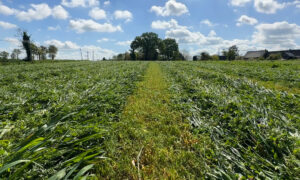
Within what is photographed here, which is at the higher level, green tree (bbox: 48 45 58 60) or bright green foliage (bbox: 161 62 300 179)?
green tree (bbox: 48 45 58 60)

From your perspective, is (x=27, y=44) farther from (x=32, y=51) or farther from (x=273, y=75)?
(x=273, y=75)

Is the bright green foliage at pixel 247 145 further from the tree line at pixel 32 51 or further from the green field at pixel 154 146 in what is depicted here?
the tree line at pixel 32 51

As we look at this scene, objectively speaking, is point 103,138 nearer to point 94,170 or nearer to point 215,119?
point 94,170

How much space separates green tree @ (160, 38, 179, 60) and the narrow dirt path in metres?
84.1

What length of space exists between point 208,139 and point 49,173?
2.03m

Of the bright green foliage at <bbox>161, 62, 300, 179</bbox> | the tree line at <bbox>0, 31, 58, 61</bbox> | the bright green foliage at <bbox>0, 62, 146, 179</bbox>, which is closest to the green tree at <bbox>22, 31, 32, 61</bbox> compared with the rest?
the tree line at <bbox>0, 31, 58, 61</bbox>

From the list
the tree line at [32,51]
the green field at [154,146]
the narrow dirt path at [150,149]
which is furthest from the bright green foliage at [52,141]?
the tree line at [32,51]

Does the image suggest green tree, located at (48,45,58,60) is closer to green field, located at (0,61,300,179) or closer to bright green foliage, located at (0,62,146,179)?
bright green foliage, located at (0,62,146,179)

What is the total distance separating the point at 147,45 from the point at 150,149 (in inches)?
3384

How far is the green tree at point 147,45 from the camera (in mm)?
83312

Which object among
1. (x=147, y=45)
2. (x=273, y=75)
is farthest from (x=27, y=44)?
(x=273, y=75)

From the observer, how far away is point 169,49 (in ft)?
283

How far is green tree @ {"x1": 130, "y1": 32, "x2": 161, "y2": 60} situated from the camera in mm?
83312

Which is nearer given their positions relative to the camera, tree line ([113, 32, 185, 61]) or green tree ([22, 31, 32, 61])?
green tree ([22, 31, 32, 61])
